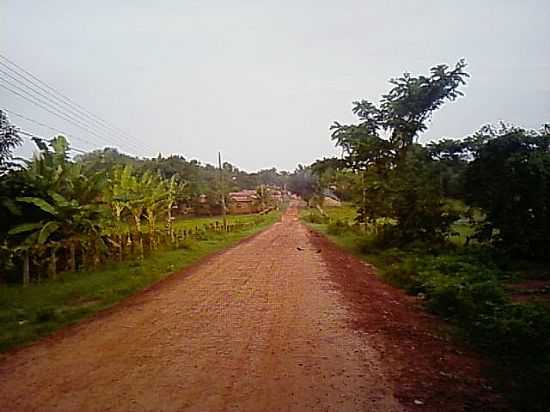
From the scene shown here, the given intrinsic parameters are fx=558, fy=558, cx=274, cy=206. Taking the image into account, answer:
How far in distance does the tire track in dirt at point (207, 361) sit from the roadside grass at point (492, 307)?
1.54 metres

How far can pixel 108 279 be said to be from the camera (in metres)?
14.8

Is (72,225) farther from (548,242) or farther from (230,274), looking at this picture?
(548,242)

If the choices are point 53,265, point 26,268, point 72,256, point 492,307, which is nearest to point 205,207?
point 72,256

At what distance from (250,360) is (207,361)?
53cm

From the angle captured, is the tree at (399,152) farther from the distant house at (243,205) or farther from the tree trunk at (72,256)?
the distant house at (243,205)

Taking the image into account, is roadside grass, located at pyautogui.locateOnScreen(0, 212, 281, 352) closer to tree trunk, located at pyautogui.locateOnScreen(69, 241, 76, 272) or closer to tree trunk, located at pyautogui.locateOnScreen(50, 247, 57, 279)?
tree trunk, located at pyautogui.locateOnScreen(50, 247, 57, 279)

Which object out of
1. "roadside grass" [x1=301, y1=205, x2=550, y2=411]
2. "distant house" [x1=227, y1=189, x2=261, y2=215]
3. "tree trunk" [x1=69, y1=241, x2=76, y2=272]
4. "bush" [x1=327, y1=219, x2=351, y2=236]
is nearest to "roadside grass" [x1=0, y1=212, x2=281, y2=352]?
"tree trunk" [x1=69, y1=241, x2=76, y2=272]

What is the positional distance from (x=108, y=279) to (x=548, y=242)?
521 inches

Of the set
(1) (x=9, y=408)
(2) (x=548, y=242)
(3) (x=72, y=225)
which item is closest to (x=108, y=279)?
(3) (x=72, y=225)

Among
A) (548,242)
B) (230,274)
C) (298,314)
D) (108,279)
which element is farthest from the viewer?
(548,242)

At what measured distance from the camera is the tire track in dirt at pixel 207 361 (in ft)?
17.8

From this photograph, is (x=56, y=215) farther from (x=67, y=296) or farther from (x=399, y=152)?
(x=399, y=152)

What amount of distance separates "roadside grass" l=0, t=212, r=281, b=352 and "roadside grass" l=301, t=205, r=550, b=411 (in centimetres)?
654

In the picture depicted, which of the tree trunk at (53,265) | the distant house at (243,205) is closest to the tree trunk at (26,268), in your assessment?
the tree trunk at (53,265)
